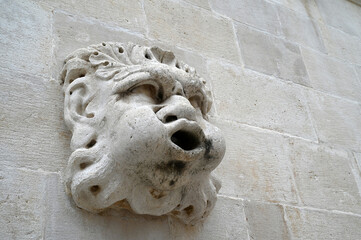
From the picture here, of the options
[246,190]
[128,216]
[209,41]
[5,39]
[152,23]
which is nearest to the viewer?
[128,216]

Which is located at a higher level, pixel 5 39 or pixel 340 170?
pixel 5 39

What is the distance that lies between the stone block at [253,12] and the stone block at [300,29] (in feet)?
0.20

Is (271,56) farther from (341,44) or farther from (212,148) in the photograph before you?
(212,148)

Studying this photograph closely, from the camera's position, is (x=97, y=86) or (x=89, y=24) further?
(x=89, y=24)

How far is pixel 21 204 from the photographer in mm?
1075

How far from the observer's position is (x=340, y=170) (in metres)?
1.84

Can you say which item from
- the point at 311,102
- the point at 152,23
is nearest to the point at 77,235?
A: the point at 152,23

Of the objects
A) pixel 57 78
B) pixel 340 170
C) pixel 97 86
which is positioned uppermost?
pixel 97 86

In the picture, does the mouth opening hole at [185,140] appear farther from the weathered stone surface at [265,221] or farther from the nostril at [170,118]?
the weathered stone surface at [265,221]

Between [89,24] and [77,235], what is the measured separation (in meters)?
0.88

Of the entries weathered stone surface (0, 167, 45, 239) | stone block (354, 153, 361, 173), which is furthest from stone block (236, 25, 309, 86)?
weathered stone surface (0, 167, 45, 239)

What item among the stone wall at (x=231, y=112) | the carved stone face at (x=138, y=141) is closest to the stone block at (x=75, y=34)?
the stone wall at (x=231, y=112)

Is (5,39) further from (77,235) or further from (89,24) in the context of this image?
(77,235)

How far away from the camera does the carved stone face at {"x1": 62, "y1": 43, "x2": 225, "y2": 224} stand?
40.9 inches
